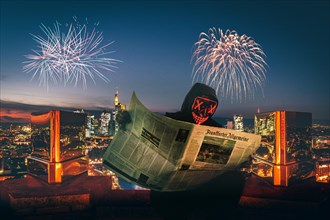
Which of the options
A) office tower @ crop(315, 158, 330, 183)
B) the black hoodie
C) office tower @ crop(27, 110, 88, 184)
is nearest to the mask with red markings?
the black hoodie

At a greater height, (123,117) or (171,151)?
(123,117)

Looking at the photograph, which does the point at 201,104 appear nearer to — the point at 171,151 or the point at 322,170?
the point at 171,151

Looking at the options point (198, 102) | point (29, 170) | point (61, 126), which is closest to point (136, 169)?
point (198, 102)

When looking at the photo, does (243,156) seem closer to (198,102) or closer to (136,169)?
(198,102)

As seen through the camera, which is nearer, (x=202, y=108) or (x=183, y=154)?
(x=183, y=154)

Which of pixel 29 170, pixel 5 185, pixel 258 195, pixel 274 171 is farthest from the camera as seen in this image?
pixel 29 170

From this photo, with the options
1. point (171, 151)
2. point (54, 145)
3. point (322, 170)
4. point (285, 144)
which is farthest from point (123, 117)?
point (322, 170)

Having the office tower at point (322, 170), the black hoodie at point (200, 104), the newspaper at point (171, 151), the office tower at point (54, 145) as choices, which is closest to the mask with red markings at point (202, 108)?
the black hoodie at point (200, 104)
